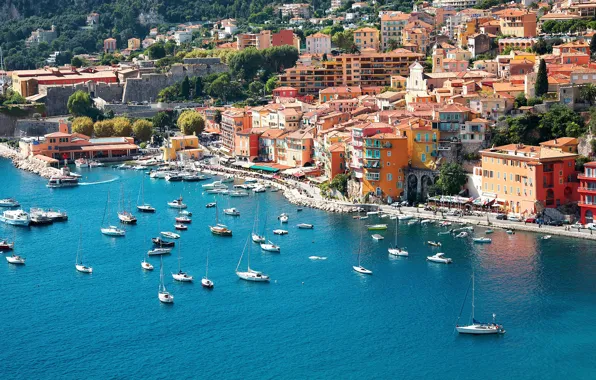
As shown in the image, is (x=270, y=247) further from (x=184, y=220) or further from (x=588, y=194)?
(x=588, y=194)

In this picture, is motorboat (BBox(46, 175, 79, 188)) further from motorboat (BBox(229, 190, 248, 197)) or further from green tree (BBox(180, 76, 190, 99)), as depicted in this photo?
green tree (BBox(180, 76, 190, 99))

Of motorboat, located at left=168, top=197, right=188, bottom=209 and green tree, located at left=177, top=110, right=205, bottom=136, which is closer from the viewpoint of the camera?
motorboat, located at left=168, top=197, right=188, bottom=209

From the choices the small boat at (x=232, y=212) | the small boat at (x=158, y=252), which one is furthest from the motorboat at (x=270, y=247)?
the small boat at (x=232, y=212)

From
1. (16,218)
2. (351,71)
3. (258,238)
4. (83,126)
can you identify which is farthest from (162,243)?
(351,71)

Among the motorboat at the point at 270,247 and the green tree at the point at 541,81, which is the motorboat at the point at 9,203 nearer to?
the motorboat at the point at 270,247

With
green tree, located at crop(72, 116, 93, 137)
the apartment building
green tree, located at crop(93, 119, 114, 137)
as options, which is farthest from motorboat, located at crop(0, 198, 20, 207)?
the apartment building

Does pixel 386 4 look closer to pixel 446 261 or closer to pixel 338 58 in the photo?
pixel 338 58

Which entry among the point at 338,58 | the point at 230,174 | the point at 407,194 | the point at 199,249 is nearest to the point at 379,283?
the point at 199,249
